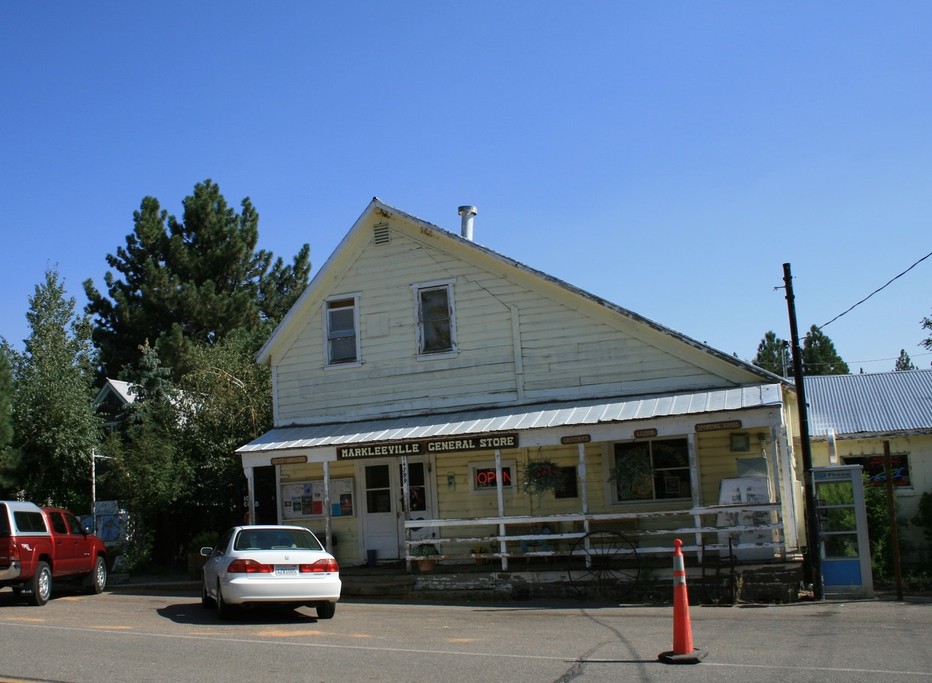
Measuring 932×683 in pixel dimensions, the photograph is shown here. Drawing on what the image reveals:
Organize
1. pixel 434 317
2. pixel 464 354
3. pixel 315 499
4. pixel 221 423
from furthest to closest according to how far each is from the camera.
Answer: pixel 221 423
pixel 315 499
pixel 434 317
pixel 464 354

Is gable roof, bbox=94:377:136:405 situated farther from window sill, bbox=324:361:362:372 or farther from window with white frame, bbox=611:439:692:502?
window with white frame, bbox=611:439:692:502

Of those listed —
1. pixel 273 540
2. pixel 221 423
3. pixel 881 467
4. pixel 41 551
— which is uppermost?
pixel 221 423

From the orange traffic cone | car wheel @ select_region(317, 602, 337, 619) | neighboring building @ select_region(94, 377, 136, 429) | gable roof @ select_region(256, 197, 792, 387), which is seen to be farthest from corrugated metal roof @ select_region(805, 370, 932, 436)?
neighboring building @ select_region(94, 377, 136, 429)

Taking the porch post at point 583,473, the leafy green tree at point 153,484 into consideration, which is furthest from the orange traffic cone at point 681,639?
the leafy green tree at point 153,484

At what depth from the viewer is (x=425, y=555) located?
57.4 ft

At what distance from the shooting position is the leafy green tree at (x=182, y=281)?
38250 mm

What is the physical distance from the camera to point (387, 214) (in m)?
20.0

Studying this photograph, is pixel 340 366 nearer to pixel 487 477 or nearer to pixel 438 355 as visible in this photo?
pixel 438 355

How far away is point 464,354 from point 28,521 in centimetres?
850

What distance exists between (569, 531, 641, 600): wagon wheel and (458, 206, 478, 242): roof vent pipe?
307 inches

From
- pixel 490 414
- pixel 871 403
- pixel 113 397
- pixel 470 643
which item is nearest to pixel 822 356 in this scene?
pixel 871 403

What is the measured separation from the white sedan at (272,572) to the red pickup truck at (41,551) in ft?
12.4

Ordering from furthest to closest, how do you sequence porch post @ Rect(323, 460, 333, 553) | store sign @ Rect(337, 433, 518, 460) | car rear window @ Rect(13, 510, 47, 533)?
porch post @ Rect(323, 460, 333, 553) → store sign @ Rect(337, 433, 518, 460) → car rear window @ Rect(13, 510, 47, 533)

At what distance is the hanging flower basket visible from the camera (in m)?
17.8
